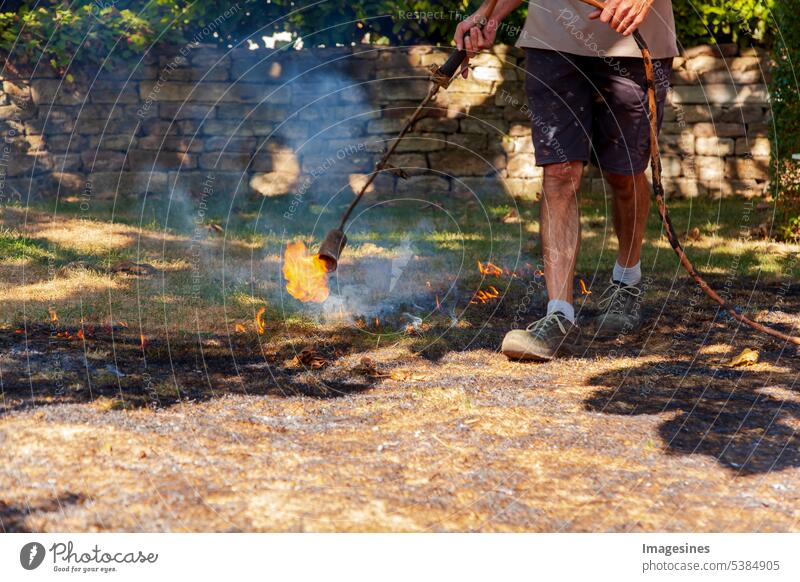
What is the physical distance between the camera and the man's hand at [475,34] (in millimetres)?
4711

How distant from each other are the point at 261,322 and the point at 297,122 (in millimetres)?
4763

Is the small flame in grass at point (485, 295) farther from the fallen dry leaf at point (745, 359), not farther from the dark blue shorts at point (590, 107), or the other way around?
the fallen dry leaf at point (745, 359)

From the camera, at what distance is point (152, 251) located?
7.27 meters

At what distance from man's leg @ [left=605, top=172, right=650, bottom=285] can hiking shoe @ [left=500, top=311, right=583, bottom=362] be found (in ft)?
2.94

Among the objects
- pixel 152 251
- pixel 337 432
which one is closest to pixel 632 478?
pixel 337 432

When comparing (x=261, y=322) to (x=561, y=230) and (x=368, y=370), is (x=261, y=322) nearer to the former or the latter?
(x=368, y=370)

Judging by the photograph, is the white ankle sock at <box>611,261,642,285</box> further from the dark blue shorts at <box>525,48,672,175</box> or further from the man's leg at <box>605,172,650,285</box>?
the dark blue shorts at <box>525,48,672,175</box>

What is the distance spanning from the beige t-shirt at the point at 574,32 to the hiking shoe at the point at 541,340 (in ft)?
4.30

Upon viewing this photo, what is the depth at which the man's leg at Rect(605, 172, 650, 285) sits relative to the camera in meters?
5.36

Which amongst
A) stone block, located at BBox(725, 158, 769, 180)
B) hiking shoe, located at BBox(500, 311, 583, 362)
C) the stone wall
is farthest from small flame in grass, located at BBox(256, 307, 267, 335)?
stone block, located at BBox(725, 158, 769, 180)

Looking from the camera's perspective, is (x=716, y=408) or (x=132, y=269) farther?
(x=132, y=269)

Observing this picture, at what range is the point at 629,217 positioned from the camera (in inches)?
214

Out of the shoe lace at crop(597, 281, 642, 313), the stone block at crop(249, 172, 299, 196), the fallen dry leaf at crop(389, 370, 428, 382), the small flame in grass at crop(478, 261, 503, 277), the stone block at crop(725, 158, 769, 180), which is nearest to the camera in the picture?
the fallen dry leaf at crop(389, 370, 428, 382)

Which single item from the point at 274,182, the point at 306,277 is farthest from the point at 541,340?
the point at 274,182
